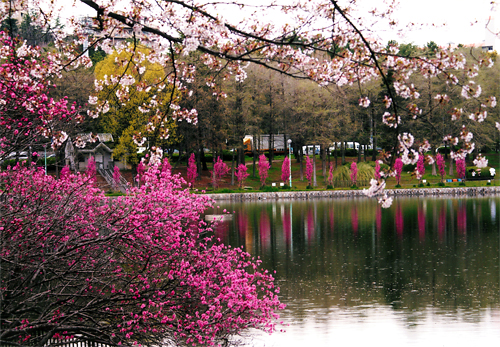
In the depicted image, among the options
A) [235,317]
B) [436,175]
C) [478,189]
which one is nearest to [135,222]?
[235,317]

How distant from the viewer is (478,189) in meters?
56.4

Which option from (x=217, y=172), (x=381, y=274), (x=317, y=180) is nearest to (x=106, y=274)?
(x=381, y=274)

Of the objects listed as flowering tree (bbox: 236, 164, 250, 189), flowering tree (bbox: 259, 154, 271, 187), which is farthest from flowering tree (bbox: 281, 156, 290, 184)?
flowering tree (bbox: 236, 164, 250, 189)

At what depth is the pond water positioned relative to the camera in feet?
45.4

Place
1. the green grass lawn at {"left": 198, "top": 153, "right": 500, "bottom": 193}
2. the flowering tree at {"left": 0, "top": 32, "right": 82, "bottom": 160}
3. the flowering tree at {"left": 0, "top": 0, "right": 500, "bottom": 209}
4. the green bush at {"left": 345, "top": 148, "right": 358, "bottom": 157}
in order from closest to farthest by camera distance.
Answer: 1. the flowering tree at {"left": 0, "top": 0, "right": 500, "bottom": 209}
2. the flowering tree at {"left": 0, "top": 32, "right": 82, "bottom": 160}
3. the green grass lawn at {"left": 198, "top": 153, "right": 500, "bottom": 193}
4. the green bush at {"left": 345, "top": 148, "right": 358, "bottom": 157}

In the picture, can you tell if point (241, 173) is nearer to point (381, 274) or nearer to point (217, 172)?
point (217, 172)

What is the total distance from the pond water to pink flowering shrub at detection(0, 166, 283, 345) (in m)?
3.58

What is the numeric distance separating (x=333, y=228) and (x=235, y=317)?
23534 millimetres

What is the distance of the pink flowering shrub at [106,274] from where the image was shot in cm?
796

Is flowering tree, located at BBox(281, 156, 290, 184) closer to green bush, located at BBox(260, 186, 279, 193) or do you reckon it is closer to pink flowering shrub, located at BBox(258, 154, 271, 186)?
pink flowering shrub, located at BBox(258, 154, 271, 186)

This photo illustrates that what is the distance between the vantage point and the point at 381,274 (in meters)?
20.5

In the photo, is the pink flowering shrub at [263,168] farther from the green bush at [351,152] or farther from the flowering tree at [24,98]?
the flowering tree at [24,98]

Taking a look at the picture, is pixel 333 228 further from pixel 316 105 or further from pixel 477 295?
pixel 316 105

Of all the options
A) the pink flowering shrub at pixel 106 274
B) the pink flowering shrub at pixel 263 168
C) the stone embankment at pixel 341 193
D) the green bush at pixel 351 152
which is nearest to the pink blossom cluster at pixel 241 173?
the pink flowering shrub at pixel 263 168
